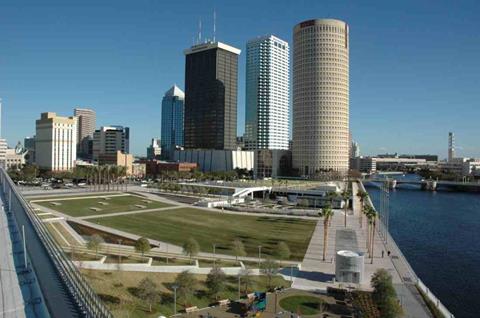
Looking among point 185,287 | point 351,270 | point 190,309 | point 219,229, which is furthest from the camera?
point 219,229

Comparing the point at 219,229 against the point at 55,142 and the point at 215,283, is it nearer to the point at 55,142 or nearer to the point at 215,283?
the point at 215,283

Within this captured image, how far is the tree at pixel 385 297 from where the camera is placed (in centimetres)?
3203

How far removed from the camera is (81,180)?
154125 mm

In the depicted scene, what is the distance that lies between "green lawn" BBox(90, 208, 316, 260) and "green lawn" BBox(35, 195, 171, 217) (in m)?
7.91

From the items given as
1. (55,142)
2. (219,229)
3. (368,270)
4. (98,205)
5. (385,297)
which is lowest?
(368,270)

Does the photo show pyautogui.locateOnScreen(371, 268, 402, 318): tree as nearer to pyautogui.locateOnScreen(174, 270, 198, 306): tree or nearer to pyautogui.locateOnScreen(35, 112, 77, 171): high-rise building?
pyautogui.locateOnScreen(174, 270, 198, 306): tree

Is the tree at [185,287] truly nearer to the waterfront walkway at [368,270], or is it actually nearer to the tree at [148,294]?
the tree at [148,294]

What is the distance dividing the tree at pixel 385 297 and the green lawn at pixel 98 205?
196 feet

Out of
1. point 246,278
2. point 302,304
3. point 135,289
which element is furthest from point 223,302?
point 135,289

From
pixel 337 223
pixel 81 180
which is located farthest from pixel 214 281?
pixel 81 180

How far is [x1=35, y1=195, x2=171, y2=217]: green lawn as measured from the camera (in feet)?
269

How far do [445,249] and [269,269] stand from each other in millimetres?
39129

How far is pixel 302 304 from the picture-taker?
122 ft

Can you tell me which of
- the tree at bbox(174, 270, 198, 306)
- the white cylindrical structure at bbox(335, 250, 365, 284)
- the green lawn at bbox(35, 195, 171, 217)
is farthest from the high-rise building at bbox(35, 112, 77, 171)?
the white cylindrical structure at bbox(335, 250, 365, 284)
